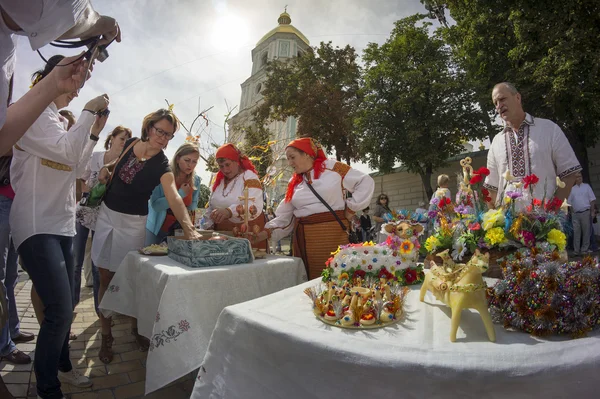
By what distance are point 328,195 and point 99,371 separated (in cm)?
211

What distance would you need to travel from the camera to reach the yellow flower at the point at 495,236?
65.1 inches

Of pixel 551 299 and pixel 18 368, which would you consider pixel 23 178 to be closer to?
pixel 18 368

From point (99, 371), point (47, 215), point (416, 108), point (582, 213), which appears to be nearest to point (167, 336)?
point (47, 215)

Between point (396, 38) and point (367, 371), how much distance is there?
65.7 feet

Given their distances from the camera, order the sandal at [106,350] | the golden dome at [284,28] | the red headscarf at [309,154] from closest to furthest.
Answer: the sandal at [106,350], the red headscarf at [309,154], the golden dome at [284,28]

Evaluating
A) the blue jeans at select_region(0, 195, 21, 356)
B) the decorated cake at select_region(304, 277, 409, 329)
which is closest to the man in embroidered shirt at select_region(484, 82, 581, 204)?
the decorated cake at select_region(304, 277, 409, 329)

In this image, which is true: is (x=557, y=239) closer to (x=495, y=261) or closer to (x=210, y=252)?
(x=495, y=261)

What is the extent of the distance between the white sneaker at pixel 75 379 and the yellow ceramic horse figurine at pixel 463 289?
2.21 metres

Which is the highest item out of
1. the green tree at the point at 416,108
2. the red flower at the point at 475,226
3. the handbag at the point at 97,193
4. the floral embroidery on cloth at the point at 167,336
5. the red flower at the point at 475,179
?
the green tree at the point at 416,108

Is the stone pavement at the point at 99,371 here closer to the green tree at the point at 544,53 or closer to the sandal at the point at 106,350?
the sandal at the point at 106,350

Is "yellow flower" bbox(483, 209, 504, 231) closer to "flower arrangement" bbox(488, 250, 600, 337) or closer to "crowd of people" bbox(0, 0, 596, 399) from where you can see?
"flower arrangement" bbox(488, 250, 600, 337)

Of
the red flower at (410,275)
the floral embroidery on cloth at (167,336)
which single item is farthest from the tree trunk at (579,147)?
the floral embroidery on cloth at (167,336)

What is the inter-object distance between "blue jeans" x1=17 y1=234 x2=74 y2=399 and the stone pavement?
1.06ft

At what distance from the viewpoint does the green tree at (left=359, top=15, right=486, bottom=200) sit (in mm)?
16234
